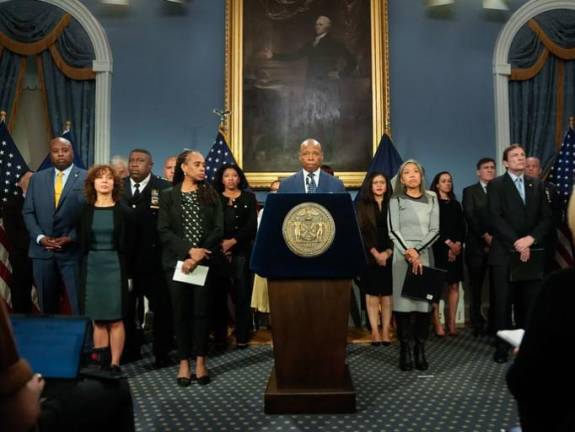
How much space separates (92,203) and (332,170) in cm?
306

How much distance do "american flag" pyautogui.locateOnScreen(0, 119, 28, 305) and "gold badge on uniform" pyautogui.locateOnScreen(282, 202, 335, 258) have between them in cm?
320

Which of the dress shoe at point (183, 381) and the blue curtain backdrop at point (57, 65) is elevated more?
the blue curtain backdrop at point (57, 65)

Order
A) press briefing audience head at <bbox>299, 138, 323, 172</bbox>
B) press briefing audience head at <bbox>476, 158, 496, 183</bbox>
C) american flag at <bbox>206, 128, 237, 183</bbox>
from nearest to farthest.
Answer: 1. press briefing audience head at <bbox>299, 138, 323, 172</bbox>
2. press briefing audience head at <bbox>476, 158, 496, 183</bbox>
3. american flag at <bbox>206, 128, 237, 183</bbox>

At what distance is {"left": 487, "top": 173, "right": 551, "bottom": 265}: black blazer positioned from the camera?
4.08 meters

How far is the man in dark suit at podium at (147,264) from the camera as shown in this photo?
4.18m

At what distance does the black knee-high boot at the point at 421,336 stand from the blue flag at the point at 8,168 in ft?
12.8

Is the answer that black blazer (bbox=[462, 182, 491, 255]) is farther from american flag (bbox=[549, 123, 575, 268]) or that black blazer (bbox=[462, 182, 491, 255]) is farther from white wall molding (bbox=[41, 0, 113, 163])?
white wall molding (bbox=[41, 0, 113, 163])

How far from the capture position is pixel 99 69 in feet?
20.4

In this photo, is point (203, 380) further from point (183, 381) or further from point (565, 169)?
point (565, 169)

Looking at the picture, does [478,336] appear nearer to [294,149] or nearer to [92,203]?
[294,149]

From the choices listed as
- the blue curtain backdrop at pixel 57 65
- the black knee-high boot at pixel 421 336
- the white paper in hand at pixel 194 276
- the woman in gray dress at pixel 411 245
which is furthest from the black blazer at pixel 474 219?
the blue curtain backdrop at pixel 57 65

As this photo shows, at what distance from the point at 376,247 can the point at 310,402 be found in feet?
6.83

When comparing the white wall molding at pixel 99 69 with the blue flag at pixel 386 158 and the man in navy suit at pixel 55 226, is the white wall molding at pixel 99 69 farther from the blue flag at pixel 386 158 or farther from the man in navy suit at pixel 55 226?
the blue flag at pixel 386 158

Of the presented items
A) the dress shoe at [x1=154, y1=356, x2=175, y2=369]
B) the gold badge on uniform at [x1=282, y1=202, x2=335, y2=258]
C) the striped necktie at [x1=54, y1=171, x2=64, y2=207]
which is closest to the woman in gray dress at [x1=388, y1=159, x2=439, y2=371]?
the gold badge on uniform at [x1=282, y1=202, x2=335, y2=258]
